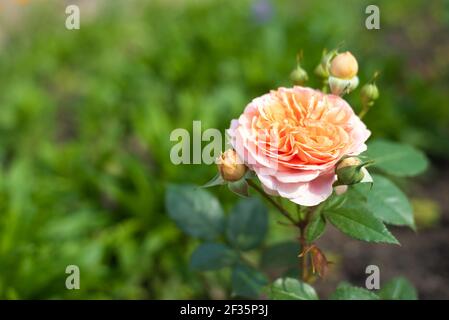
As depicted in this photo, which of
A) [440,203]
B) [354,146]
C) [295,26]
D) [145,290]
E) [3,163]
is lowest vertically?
[145,290]

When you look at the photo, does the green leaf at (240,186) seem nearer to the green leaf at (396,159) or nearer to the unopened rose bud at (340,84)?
the unopened rose bud at (340,84)

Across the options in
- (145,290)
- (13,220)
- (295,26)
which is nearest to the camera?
(13,220)

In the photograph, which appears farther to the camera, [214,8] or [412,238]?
[214,8]

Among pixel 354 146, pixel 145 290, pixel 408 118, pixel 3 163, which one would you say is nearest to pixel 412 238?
pixel 408 118

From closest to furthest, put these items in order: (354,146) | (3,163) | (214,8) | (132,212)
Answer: (354,146), (132,212), (3,163), (214,8)

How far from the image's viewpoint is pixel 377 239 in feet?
3.34

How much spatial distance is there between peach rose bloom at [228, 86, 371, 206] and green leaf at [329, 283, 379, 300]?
0.94ft

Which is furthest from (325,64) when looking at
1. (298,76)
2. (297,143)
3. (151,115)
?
(151,115)

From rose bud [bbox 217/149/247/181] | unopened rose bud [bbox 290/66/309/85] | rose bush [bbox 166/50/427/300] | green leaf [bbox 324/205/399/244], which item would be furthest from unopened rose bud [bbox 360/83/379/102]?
rose bud [bbox 217/149/247/181]

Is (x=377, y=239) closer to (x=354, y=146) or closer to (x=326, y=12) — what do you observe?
(x=354, y=146)

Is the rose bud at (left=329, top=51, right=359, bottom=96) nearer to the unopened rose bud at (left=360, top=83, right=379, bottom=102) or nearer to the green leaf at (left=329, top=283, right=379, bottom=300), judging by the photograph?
the unopened rose bud at (left=360, top=83, right=379, bottom=102)

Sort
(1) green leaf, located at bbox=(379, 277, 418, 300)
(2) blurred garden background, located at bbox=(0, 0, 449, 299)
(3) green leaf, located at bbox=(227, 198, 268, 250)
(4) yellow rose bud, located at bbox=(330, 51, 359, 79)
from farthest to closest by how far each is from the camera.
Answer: (2) blurred garden background, located at bbox=(0, 0, 449, 299) → (3) green leaf, located at bbox=(227, 198, 268, 250) → (1) green leaf, located at bbox=(379, 277, 418, 300) → (4) yellow rose bud, located at bbox=(330, 51, 359, 79)

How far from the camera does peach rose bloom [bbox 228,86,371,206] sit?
0.95 metres
